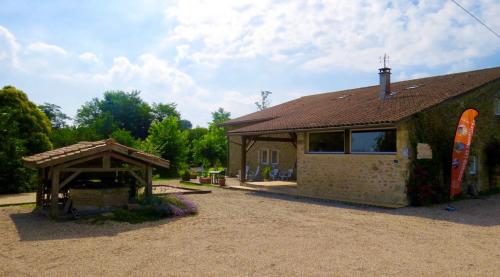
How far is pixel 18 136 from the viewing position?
55.9ft

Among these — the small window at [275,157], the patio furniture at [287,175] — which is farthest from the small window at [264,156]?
the patio furniture at [287,175]

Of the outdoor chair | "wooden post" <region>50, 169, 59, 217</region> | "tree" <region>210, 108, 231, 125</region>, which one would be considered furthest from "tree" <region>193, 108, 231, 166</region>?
"tree" <region>210, 108, 231, 125</region>

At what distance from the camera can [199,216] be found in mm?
10461

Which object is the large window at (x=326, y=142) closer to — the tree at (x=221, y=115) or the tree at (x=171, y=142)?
the tree at (x=171, y=142)

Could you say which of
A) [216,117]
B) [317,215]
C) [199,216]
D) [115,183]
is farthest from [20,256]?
[216,117]

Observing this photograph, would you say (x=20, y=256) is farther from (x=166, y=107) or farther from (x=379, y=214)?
(x=166, y=107)

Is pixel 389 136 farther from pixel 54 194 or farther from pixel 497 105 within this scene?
pixel 54 194

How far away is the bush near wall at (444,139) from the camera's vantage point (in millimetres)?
12859

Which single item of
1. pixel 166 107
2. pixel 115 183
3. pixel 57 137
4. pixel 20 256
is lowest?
pixel 20 256

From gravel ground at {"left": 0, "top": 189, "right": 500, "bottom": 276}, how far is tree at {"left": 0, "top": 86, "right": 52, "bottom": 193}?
536 centimetres

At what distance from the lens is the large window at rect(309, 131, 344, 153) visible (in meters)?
14.9

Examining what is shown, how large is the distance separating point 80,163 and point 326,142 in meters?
8.67

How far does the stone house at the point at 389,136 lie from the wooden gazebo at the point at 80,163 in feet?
21.3

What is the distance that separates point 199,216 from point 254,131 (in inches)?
328
